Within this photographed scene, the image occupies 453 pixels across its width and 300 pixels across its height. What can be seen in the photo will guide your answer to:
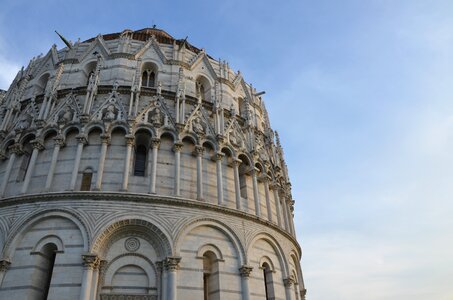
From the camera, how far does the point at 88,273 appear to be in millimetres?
12812

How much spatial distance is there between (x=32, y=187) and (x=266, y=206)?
36.9 feet

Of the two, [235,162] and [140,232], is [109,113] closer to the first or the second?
[140,232]

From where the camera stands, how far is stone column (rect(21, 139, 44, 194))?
600 inches

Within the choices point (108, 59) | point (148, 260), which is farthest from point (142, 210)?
point (108, 59)

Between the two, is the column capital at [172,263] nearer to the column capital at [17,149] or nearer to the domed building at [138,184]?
the domed building at [138,184]

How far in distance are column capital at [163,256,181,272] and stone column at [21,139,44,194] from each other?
691 cm

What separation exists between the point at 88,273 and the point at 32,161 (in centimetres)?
634

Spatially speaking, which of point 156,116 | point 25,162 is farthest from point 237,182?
point 25,162

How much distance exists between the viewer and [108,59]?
20.1 meters

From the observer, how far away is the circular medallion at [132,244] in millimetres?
14170

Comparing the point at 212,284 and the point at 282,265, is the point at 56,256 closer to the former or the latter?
the point at 212,284

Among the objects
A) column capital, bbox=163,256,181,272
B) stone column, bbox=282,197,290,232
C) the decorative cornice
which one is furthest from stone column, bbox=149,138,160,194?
stone column, bbox=282,197,290,232

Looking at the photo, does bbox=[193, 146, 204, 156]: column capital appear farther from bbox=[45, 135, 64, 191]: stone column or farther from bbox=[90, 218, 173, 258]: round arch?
bbox=[45, 135, 64, 191]: stone column

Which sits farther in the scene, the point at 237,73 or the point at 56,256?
the point at 237,73
